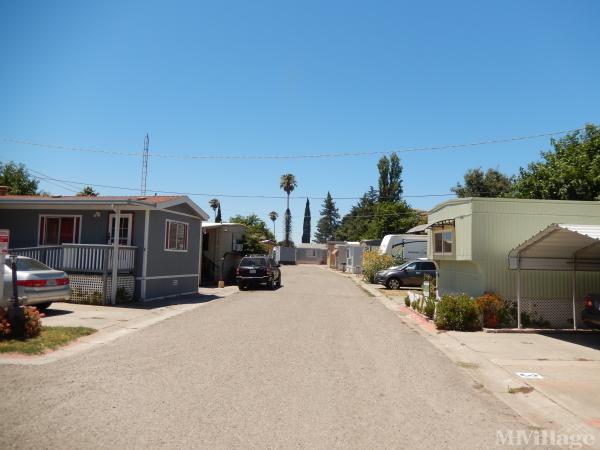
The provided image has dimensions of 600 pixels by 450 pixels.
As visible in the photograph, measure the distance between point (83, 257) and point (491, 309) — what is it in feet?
41.7

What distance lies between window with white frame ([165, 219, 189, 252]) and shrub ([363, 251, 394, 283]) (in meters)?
15.1

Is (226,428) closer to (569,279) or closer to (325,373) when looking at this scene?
(325,373)

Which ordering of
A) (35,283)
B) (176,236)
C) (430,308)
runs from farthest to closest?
(176,236)
(430,308)
(35,283)

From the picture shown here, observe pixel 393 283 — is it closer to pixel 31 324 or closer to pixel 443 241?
pixel 443 241

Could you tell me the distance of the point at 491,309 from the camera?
12.5 m

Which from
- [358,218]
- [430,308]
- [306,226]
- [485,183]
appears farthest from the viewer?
[306,226]

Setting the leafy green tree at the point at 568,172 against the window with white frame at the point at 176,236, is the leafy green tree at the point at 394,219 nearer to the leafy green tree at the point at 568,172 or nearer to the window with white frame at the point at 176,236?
the leafy green tree at the point at 568,172

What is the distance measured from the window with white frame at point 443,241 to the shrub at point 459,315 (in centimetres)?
225

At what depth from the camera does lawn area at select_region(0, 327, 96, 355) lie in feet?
26.9

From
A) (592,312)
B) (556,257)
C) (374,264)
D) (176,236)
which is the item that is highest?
(176,236)

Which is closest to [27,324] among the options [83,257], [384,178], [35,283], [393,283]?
[35,283]

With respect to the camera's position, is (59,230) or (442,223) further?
(59,230)

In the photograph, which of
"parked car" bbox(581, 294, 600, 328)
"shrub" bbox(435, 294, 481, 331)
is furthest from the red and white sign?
"parked car" bbox(581, 294, 600, 328)

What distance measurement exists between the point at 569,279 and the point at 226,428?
1156cm
